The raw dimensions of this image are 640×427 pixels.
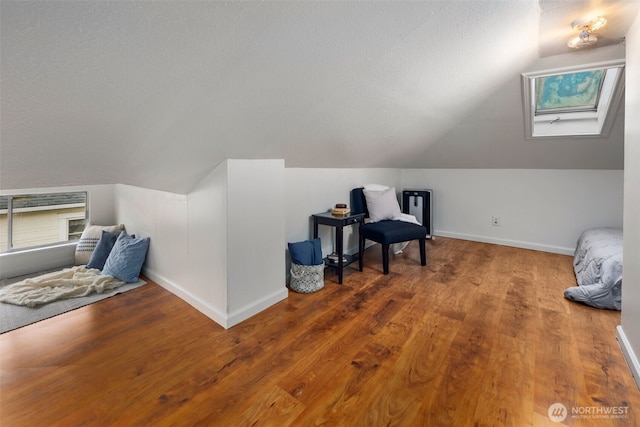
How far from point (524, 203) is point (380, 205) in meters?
1.98

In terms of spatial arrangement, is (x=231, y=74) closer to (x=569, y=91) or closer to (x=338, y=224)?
(x=338, y=224)

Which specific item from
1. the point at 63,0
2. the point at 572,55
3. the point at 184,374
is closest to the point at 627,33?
the point at 572,55

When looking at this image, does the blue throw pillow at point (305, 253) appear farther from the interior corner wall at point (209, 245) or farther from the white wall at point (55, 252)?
the white wall at point (55, 252)

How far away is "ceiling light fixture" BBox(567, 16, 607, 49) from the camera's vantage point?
180cm

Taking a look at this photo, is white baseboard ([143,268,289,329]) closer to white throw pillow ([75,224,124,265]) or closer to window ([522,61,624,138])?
white throw pillow ([75,224,124,265])

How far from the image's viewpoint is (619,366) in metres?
1.63

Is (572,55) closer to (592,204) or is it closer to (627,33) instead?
(627,33)

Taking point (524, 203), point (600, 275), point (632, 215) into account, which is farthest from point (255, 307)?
point (524, 203)

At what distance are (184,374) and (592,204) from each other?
436cm
